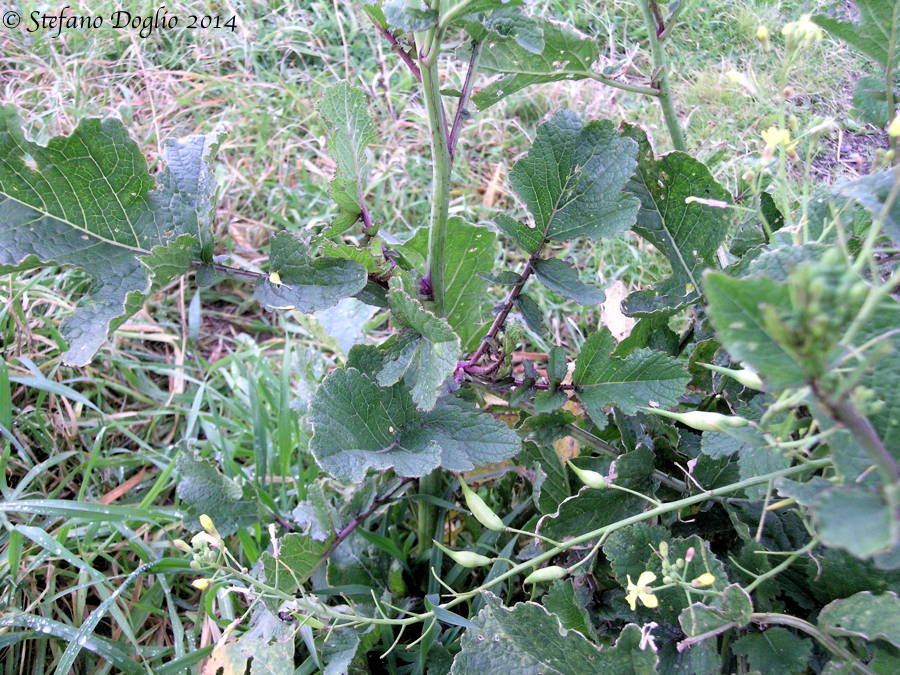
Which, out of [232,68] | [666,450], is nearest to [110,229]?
[666,450]

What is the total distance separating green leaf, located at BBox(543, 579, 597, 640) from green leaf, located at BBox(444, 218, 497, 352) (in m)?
0.41

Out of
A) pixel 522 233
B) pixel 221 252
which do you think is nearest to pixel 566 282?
pixel 522 233

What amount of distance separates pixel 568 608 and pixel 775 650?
27 centimetres

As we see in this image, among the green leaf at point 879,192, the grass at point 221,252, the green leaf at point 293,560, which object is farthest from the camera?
the grass at point 221,252

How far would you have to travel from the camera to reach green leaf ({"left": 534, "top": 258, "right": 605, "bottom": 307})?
1118 millimetres

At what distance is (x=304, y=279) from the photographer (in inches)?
41.8

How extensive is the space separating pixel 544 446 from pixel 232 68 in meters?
2.43

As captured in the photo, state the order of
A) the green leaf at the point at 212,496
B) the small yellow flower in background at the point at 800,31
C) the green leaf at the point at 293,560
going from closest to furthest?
the small yellow flower in background at the point at 800,31
the green leaf at the point at 293,560
the green leaf at the point at 212,496

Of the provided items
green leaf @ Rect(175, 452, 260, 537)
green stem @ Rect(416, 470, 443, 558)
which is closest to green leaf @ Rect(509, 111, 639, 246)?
green stem @ Rect(416, 470, 443, 558)

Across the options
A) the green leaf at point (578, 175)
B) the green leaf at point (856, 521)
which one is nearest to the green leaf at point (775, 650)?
the green leaf at point (856, 521)

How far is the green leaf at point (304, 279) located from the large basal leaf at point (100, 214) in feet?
0.37

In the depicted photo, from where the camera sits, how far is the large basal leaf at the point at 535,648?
0.96 metres

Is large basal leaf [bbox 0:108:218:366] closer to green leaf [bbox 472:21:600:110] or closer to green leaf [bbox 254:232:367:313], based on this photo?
green leaf [bbox 254:232:367:313]

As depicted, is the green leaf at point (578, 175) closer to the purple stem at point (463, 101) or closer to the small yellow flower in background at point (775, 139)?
the purple stem at point (463, 101)
